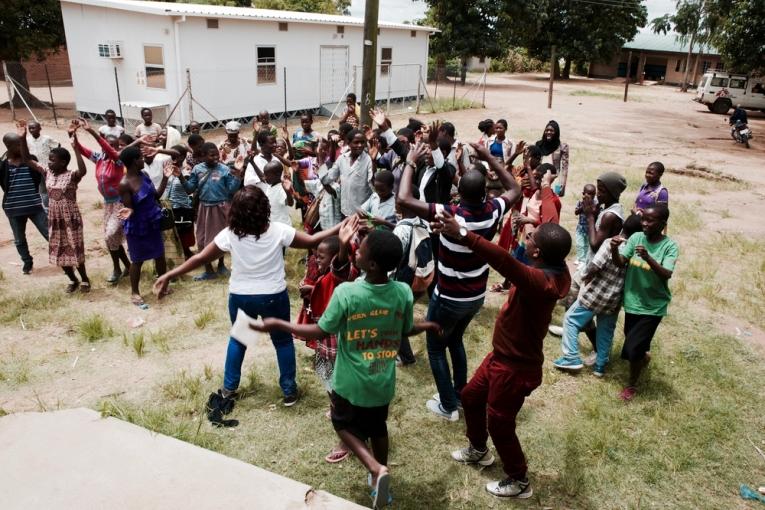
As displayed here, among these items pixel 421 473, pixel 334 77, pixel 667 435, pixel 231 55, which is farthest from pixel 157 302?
pixel 334 77

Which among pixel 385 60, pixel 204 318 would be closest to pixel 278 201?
pixel 204 318

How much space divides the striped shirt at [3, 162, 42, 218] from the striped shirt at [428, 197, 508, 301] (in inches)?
207

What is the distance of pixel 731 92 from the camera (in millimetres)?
27875

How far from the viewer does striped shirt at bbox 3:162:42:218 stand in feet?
20.8

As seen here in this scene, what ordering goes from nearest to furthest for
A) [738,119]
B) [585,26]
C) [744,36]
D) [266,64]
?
[266,64] < [738,119] < [744,36] < [585,26]

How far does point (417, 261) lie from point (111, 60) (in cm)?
1610

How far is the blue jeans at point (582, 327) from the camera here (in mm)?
4695

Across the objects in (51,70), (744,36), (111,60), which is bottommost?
(51,70)

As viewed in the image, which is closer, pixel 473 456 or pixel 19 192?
pixel 473 456

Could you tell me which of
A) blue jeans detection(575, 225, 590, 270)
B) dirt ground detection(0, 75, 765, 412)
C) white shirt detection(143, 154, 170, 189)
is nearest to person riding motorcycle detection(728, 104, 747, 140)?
dirt ground detection(0, 75, 765, 412)

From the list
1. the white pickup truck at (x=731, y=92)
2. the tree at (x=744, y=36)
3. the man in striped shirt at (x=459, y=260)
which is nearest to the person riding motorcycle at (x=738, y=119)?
the tree at (x=744, y=36)

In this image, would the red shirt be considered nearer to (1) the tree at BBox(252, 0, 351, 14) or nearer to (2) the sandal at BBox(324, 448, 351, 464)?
(2) the sandal at BBox(324, 448, 351, 464)

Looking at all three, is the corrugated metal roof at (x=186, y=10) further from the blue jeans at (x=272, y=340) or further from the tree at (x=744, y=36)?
the tree at (x=744, y=36)

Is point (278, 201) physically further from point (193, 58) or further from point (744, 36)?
point (744, 36)
